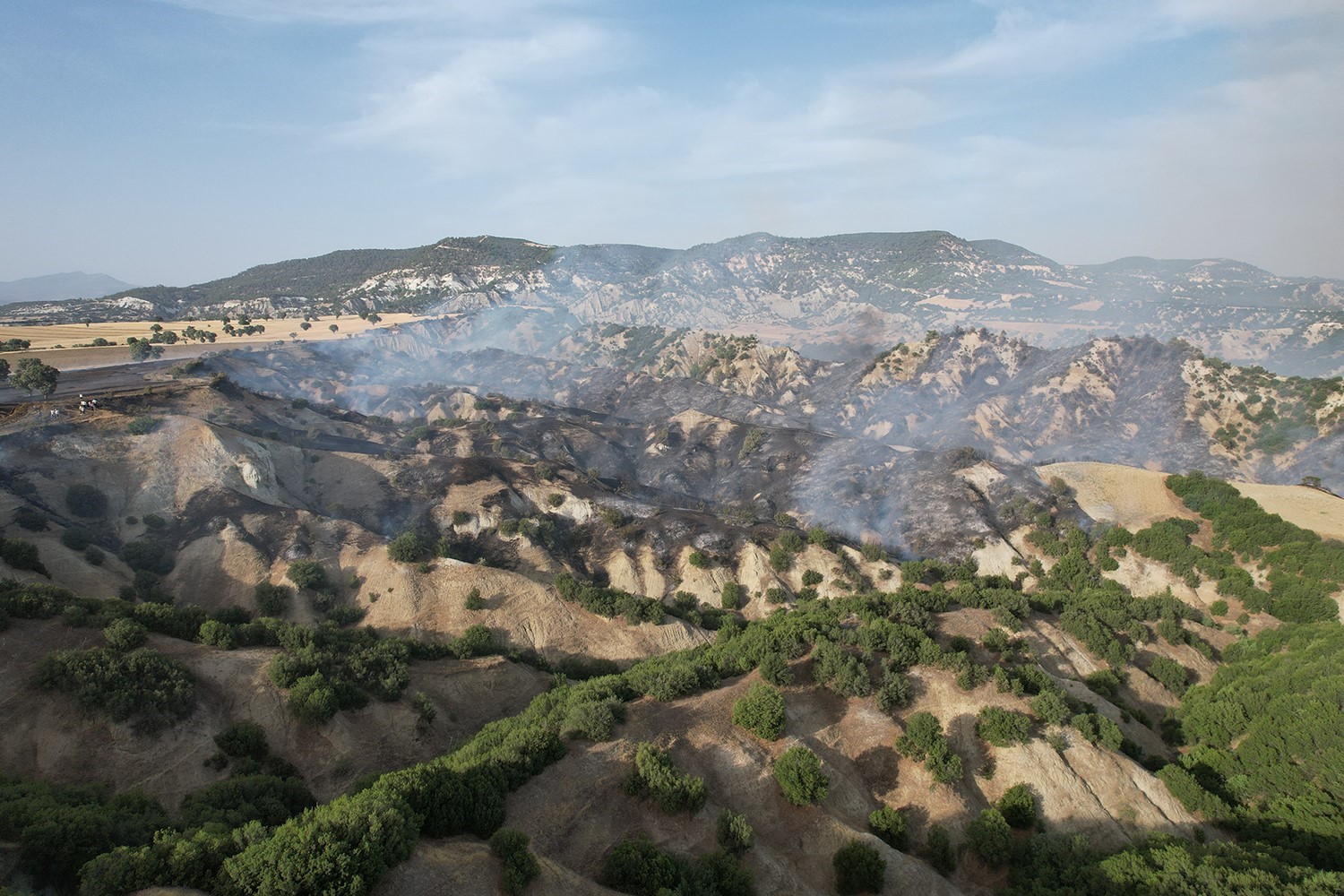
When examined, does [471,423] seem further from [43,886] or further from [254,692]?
[43,886]

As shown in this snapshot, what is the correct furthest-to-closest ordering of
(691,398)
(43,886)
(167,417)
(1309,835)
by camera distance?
(691,398), (167,417), (1309,835), (43,886)

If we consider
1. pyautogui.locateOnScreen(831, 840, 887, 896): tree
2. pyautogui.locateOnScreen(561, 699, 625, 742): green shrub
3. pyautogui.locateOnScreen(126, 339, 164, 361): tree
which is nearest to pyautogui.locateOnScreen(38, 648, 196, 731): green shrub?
pyautogui.locateOnScreen(561, 699, 625, 742): green shrub

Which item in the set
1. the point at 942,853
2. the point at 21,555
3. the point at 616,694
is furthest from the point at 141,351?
the point at 942,853

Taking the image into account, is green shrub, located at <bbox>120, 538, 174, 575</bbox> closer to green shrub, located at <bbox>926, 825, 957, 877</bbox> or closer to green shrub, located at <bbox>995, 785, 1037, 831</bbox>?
green shrub, located at <bbox>926, 825, 957, 877</bbox>

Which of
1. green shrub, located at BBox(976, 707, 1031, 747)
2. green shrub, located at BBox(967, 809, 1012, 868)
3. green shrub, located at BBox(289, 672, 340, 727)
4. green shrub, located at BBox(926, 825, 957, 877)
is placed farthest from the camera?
green shrub, located at BBox(289, 672, 340, 727)

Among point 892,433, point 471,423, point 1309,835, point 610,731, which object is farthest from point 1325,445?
point 471,423

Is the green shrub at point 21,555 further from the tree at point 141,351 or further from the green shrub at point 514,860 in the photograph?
the tree at point 141,351

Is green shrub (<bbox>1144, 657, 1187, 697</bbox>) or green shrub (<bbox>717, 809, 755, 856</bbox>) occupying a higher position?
green shrub (<bbox>717, 809, 755, 856</bbox>)

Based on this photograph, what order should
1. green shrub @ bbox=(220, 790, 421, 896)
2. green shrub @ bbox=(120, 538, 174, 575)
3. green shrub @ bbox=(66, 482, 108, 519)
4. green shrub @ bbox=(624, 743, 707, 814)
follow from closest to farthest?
green shrub @ bbox=(220, 790, 421, 896) → green shrub @ bbox=(624, 743, 707, 814) → green shrub @ bbox=(120, 538, 174, 575) → green shrub @ bbox=(66, 482, 108, 519)

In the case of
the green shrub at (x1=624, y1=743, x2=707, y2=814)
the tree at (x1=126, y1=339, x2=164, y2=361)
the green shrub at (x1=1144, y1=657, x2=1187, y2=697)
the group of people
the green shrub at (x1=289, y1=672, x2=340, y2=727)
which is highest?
the tree at (x1=126, y1=339, x2=164, y2=361)
